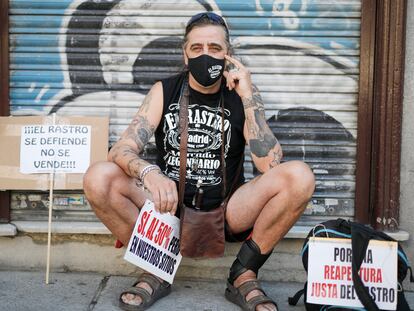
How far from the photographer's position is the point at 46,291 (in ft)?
11.9

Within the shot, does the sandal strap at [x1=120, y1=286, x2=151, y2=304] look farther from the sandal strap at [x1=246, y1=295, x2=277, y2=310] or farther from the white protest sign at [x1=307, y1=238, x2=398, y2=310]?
the white protest sign at [x1=307, y1=238, x2=398, y2=310]

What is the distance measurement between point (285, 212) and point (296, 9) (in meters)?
1.60

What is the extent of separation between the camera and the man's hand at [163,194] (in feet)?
9.83

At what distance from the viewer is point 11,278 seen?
12.7 feet

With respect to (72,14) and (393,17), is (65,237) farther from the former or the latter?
(393,17)

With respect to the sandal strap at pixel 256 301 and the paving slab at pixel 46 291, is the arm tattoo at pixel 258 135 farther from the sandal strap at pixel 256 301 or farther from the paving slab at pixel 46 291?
the paving slab at pixel 46 291

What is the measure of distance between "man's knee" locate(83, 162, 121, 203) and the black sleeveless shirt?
0.46m

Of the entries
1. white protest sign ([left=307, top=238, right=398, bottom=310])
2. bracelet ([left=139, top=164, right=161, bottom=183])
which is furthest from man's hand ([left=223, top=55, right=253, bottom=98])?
white protest sign ([left=307, top=238, right=398, bottom=310])

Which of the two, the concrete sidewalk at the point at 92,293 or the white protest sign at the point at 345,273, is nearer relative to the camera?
the white protest sign at the point at 345,273

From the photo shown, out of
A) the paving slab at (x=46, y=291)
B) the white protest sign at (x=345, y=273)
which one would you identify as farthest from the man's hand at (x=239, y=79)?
the paving slab at (x=46, y=291)

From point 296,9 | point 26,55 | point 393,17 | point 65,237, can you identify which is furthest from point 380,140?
point 26,55

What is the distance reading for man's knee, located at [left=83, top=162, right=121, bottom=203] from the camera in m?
3.22

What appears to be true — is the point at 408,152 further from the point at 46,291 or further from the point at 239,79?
the point at 46,291

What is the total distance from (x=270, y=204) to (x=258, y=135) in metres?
0.43
